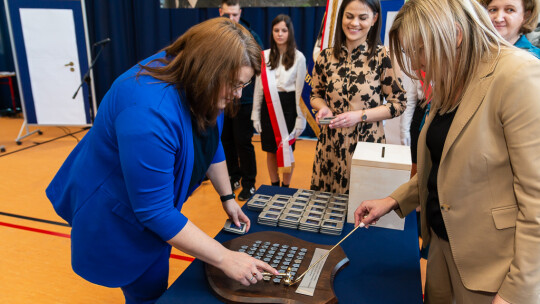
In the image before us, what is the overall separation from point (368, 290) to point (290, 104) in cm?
202

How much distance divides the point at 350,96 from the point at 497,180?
0.91 metres

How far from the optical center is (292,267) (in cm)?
90

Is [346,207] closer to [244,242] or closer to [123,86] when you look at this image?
[244,242]

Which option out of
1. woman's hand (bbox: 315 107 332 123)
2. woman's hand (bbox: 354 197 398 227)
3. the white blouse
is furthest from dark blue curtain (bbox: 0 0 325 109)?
woman's hand (bbox: 354 197 398 227)

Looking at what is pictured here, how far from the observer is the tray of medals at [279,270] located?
2.64ft

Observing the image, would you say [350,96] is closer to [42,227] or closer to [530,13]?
[530,13]

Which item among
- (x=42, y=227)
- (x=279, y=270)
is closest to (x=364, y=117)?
(x=279, y=270)

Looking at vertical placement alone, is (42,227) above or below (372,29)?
below

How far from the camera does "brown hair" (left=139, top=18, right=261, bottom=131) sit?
0.77 meters

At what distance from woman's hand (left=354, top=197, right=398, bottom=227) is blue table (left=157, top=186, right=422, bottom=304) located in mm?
75

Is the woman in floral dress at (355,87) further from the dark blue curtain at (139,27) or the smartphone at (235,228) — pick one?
the dark blue curtain at (139,27)

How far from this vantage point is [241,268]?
818 millimetres

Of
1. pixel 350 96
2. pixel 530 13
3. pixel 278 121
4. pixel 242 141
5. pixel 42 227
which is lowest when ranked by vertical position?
pixel 42 227

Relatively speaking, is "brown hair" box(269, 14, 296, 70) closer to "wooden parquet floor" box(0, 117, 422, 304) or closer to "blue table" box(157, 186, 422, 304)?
"wooden parquet floor" box(0, 117, 422, 304)
